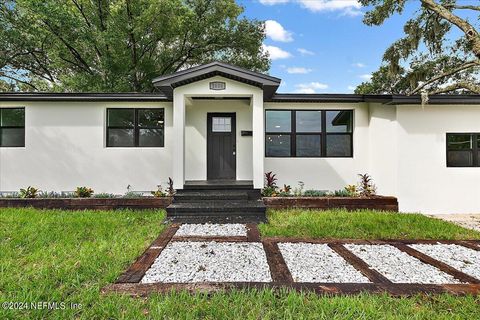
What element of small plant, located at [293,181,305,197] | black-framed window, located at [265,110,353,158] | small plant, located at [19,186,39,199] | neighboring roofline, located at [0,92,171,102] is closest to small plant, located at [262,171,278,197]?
small plant, located at [293,181,305,197]

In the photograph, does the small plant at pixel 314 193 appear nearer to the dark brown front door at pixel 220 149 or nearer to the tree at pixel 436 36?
the dark brown front door at pixel 220 149

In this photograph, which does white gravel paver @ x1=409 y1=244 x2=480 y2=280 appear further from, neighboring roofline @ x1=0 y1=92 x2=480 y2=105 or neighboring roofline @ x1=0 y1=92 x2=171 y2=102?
neighboring roofline @ x1=0 y1=92 x2=171 y2=102

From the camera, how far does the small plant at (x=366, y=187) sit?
727 centimetres

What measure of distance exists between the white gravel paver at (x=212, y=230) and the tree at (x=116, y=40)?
10069 millimetres

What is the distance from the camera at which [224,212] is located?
5.89 m

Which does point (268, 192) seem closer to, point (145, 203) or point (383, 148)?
point (145, 203)

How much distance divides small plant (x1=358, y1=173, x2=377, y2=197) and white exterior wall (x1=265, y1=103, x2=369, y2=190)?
0.58 ft

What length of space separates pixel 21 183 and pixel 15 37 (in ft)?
31.4

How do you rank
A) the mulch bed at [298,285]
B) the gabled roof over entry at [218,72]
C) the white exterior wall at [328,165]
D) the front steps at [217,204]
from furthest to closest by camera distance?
1. the white exterior wall at [328,165]
2. the gabled roof over entry at [218,72]
3. the front steps at [217,204]
4. the mulch bed at [298,285]

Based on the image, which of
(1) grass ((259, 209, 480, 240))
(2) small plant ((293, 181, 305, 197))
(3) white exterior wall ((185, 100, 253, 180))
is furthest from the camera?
(3) white exterior wall ((185, 100, 253, 180))

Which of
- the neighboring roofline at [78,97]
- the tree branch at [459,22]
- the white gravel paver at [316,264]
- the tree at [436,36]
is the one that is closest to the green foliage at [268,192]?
the white gravel paver at [316,264]

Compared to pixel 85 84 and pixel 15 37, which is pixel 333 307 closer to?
pixel 85 84

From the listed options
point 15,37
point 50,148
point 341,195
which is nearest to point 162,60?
point 15,37

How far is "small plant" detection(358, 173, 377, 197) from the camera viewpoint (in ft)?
23.8
